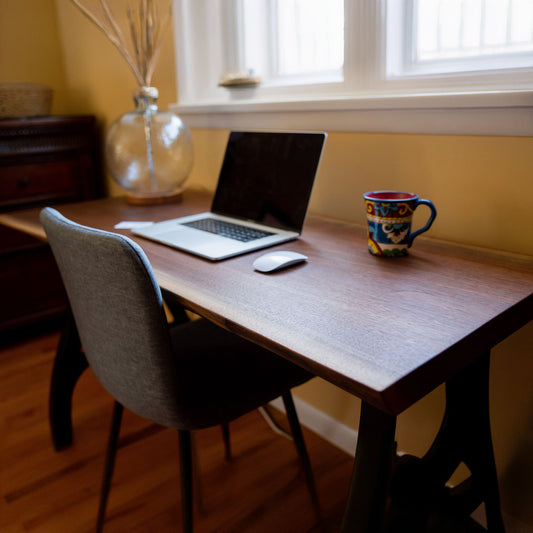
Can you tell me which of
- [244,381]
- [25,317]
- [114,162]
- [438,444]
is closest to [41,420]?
[25,317]

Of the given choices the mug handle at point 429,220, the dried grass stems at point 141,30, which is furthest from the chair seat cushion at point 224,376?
the dried grass stems at point 141,30

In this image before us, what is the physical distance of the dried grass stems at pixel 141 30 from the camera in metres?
1.59

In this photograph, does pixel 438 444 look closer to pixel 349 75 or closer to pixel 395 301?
pixel 395 301

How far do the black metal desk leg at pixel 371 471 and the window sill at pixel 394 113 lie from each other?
2.19ft

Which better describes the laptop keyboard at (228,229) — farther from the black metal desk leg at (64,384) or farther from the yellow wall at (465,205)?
the black metal desk leg at (64,384)

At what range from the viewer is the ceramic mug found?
3.25 feet

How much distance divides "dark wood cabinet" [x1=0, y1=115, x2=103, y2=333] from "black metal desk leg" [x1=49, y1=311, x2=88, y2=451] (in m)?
0.83

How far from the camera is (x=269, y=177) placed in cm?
129

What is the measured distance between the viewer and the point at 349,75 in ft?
4.51

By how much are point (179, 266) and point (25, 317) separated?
166 centimetres

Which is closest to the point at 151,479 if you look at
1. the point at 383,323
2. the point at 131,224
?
the point at 131,224

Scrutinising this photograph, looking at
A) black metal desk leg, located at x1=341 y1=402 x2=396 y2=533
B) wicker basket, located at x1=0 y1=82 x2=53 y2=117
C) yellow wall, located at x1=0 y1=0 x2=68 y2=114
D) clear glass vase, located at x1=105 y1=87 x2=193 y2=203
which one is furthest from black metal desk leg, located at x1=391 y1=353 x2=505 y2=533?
yellow wall, located at x1=0 y1=0 x2=68 y2=114

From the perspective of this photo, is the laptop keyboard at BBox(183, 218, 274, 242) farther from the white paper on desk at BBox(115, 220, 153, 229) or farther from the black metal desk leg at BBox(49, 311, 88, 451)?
the black metal desk leg at BBox(49, 311, 88, 451)

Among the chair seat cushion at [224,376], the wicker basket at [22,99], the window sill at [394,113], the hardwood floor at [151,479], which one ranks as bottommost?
A: the hardwood floor at [151,479]
